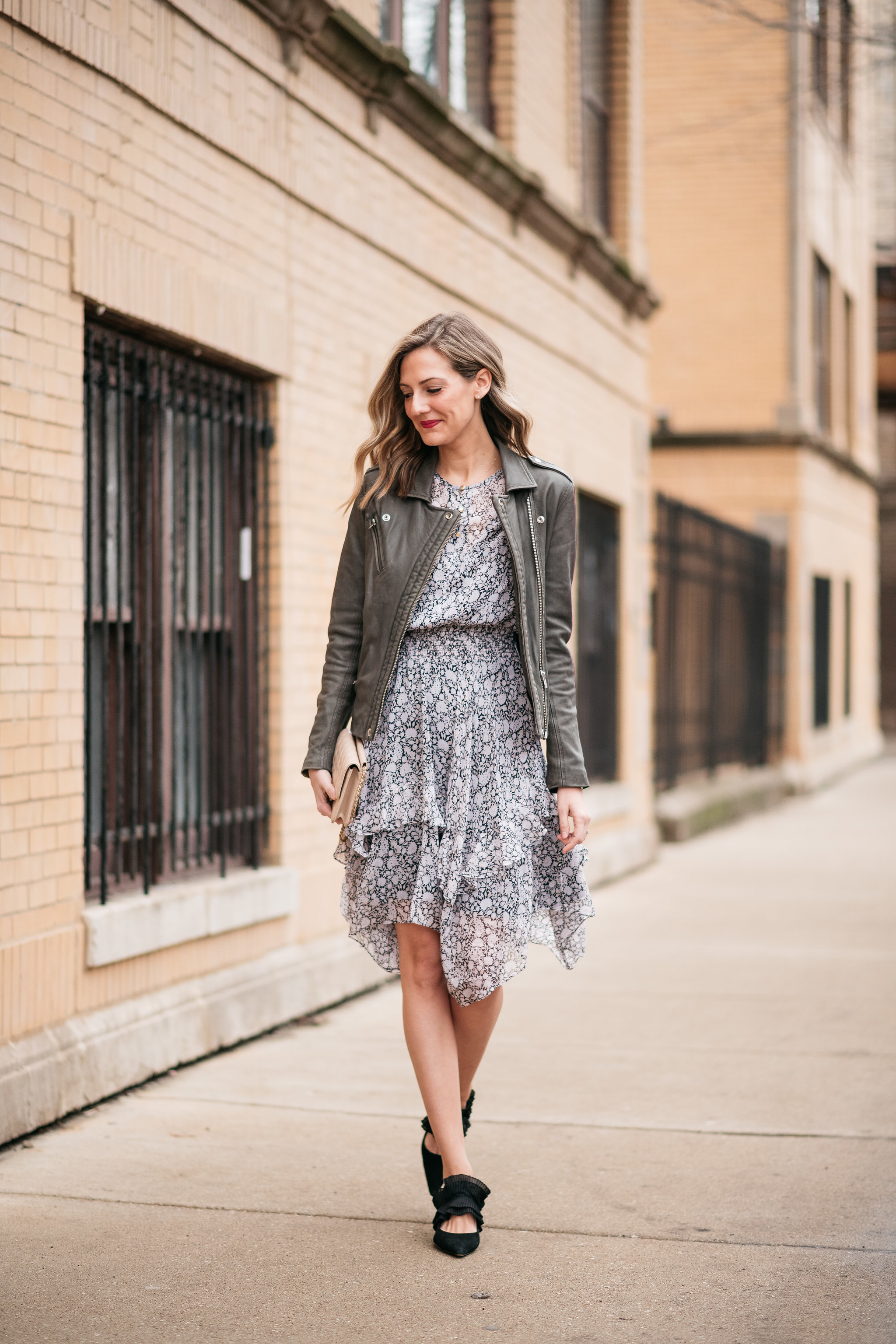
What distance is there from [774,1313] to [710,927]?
18.2ft

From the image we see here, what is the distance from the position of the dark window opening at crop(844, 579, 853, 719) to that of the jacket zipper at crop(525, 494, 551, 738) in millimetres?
19914

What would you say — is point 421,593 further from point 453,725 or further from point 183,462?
point 183,462

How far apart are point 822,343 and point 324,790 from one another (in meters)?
18.6

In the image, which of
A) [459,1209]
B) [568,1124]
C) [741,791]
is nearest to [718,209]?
[741,791]

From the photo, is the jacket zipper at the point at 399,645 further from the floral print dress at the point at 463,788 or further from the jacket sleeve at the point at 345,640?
the jacket sleeve at the point at 345,640

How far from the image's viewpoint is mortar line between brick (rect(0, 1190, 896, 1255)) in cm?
382

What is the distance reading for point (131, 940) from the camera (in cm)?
527

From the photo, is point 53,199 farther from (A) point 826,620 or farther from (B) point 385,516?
(A) point 826,620

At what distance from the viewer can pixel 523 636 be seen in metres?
3.80

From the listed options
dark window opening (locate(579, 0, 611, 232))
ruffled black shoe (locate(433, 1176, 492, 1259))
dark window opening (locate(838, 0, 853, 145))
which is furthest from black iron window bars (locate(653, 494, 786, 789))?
ruffled black shoe (locate(433, 1176, 492, 1259))

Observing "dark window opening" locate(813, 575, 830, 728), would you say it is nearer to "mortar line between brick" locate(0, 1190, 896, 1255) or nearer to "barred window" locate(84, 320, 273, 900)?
"barred window" locate(84, 320, 273, 900)

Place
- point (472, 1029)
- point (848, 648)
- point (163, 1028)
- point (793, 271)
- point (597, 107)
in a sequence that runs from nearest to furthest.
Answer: point (472, 1029)
point (163, 1028)
point (597, 107)
point (793, 271)
point (848, 648)

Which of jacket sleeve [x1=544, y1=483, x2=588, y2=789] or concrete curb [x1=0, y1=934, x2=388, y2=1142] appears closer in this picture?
jacket sleeve [x1=544, y1=483, x2=588, y2=789]

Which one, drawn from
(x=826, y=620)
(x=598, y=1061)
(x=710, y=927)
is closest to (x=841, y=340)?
(x=826, y=620)
